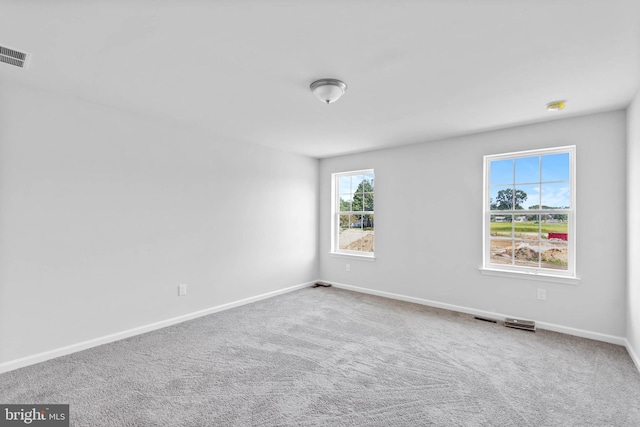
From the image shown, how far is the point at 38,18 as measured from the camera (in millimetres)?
1725

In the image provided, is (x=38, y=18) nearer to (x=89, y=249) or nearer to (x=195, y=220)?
(x=89, y=249)

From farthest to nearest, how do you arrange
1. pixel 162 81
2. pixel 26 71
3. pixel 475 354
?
pixel 475 354 < pixel 162 81 < pixel 26 71

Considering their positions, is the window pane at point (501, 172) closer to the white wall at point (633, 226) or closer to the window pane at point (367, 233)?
the white wall at point (633, 226)

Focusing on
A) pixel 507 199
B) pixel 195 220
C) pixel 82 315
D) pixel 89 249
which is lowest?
pixel 82 315

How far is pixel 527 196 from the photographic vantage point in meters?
3.70

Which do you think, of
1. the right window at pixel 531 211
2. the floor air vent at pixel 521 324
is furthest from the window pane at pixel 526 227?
the floor air vent at pixel 521 324

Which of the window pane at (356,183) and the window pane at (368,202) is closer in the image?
the window pane at (368,202)

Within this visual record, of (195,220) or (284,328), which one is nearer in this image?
(284,328)

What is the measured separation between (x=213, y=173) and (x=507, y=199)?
3859mm

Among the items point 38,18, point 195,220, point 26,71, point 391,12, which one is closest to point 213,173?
point 195,220

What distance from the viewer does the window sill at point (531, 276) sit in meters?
3.32

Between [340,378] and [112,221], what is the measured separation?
2712 mm

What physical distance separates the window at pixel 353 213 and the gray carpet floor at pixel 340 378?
1.92m

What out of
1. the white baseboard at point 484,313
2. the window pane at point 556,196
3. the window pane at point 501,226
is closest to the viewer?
the white baseboard at point 484,313
